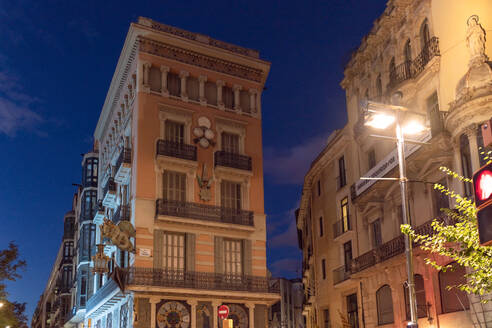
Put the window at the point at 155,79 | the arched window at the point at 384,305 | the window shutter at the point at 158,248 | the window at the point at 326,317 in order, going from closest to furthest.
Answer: the arched window at the point at 384,305
the window shutter at the point at 158,248
the window at the point at 155,79
the window at the point at 326,317

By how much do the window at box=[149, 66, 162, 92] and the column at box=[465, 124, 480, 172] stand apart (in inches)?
818

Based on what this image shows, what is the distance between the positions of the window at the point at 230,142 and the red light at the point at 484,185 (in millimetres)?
32147

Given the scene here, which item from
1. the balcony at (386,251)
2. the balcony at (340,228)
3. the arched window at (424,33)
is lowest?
the balcony at (386,251)

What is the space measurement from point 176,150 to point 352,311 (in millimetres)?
14746

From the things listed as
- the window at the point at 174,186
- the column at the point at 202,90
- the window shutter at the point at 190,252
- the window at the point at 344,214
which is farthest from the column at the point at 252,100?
the window shutter at the point at 190,252

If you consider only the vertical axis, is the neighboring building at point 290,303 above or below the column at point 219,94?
below

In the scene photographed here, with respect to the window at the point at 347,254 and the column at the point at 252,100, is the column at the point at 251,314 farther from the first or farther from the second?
the column at the point at 252,100

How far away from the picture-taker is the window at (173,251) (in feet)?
119

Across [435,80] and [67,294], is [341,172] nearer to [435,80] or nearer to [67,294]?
[435,80]

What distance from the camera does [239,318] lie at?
1459 inches

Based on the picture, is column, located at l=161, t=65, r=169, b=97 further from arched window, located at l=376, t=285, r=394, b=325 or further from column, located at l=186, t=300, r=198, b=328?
arched window, located at l=376, t=285, r=394, b=325

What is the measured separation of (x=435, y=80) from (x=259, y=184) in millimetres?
15278

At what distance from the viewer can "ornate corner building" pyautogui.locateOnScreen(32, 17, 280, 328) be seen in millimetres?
35562

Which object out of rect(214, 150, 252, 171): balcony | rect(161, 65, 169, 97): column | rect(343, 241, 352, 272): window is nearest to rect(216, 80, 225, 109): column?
rect(214, 150, 252, 171): balcony
